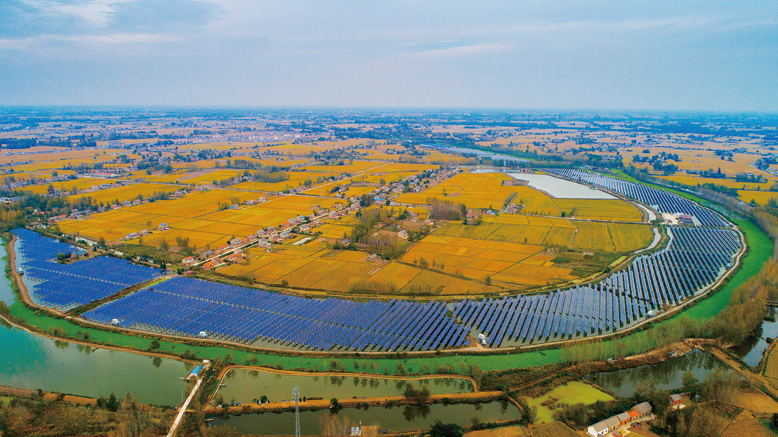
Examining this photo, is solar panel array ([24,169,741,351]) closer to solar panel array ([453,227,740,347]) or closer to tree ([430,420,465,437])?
solar panel array ([453,227,740,347])

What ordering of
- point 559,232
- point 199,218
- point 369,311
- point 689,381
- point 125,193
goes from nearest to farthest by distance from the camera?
point 689,381, point 369,311, point 559,232, point 199,218, point 125,193

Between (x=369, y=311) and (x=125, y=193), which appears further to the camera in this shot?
(x=125, y=193)

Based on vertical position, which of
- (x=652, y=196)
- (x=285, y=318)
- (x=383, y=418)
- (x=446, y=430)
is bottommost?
(x=383, y=418)

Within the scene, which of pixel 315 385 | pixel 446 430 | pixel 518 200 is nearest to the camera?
pixel 446 430

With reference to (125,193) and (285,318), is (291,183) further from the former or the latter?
(285,318)

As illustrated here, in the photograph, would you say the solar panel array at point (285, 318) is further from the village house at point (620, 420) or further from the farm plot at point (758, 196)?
the farm plot at point (758, 196)

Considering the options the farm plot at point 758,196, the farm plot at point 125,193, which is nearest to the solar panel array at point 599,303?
the farm plot at point 758,196

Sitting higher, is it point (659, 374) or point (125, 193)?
point (125, 193)

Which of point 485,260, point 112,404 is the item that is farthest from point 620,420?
point 112,404
